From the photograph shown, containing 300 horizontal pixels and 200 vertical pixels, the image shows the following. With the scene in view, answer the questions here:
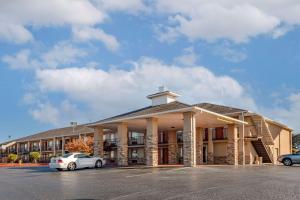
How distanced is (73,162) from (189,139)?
8.84 meters

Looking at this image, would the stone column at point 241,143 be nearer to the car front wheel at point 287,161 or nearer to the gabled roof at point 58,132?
the car front wheel at point 287,161

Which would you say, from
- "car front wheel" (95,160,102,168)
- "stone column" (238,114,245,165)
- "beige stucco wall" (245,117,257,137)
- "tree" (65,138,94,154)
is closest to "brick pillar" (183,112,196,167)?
"car front wheel" (95,160,102,168)

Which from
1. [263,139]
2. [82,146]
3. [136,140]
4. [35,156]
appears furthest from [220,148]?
[35,156]

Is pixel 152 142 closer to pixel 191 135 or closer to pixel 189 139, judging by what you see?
pixel 189 139

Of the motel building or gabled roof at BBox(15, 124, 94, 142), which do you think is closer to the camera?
the motel building

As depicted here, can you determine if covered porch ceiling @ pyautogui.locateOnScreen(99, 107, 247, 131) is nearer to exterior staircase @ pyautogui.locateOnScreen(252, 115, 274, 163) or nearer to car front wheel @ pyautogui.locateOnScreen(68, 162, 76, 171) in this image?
car front wheel @ pyautogui.locateOnScreen(68, 162, 76, 171)

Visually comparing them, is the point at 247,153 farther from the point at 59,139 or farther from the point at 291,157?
the point at 59,139

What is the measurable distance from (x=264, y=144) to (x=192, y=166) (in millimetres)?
13977

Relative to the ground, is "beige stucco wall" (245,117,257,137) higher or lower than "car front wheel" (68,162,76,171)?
higher

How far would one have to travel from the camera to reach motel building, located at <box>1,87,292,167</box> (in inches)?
1119

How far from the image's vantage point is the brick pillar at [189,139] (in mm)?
27094

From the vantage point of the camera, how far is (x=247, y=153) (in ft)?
124

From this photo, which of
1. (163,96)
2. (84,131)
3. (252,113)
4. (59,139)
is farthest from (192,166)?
(59,139)

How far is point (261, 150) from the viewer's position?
129 ft
